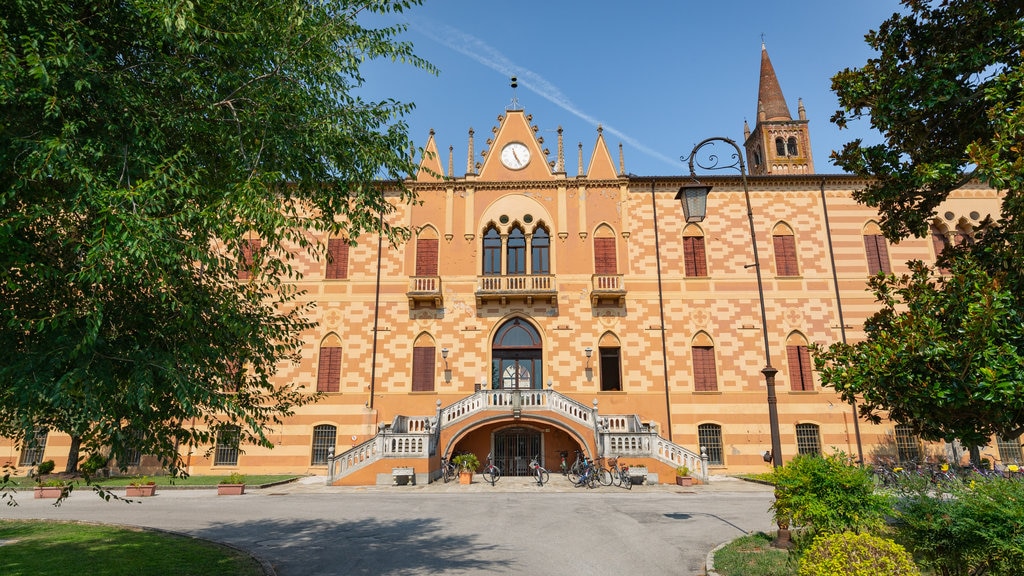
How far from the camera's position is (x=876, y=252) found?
88.8ft

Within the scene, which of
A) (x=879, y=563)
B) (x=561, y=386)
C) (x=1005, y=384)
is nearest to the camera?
(x=879, y=563)

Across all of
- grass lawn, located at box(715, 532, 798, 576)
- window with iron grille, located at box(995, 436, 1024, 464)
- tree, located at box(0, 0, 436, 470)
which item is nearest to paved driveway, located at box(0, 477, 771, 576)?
grass lawn, located at box(715, 532, 798, 576)

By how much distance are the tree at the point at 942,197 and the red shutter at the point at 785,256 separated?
1941 cm

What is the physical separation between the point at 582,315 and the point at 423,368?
7863 mm

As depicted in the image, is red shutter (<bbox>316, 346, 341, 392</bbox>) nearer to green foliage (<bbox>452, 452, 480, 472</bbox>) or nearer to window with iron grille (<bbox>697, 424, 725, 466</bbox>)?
green foliage (<bbox>452, 452, 480, 472</bbox>)

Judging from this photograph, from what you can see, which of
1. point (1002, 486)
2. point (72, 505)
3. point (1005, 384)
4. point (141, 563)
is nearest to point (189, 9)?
point (141, 563)

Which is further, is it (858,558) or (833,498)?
(833,498)

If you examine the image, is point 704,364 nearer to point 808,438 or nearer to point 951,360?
point 808,438

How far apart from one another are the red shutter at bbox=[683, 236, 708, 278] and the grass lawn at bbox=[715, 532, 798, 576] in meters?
17.7

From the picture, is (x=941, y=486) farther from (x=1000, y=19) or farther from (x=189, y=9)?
(x=189, y=9)

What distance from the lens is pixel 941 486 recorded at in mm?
6617

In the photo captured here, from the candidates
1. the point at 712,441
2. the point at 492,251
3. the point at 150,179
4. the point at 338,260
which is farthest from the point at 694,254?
the point at 150,179

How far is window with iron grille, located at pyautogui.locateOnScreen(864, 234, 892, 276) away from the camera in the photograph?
26.9 metres

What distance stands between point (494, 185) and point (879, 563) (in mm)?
24247
